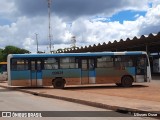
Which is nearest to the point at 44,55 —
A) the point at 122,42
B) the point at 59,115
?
the point at 59,115

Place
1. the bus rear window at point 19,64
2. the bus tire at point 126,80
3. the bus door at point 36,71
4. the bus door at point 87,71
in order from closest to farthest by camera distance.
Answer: the bus rear window at point 19,64 < the bus door at point 36,71 < the bus door at point 87,71 < the bus tire at point 126,80

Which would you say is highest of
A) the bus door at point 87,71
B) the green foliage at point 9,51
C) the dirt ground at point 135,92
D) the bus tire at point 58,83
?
the green foliage at point 9,51

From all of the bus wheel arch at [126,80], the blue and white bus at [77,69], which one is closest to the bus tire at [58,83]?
the blue and white bus at [77,69]

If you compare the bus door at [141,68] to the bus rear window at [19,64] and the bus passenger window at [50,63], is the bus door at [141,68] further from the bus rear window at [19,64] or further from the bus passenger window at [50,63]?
the bus rear window at [19,64]

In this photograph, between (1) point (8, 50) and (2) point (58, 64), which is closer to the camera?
(2) point (58, 64)

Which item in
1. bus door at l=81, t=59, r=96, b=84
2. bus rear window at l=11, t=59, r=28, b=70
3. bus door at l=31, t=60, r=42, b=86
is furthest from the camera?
bus door at l=81, t=59, r=96, b=84

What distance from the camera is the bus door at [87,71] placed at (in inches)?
1298

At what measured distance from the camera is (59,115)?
606 inches

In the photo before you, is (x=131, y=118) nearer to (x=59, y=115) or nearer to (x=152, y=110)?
(x=152, y=110)

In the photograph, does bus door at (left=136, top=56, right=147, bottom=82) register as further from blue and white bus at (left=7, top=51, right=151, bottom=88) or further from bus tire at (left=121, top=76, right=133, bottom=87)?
bus tire at (left=121, top=76, right=133, bottom=87)

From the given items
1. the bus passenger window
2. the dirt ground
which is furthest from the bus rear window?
the dirt ground

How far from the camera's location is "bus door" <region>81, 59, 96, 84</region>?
33.0 meters

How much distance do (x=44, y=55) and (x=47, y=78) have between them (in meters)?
1.77

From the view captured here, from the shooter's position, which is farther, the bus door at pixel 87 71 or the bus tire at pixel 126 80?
the bus tire at pixel 126 80
